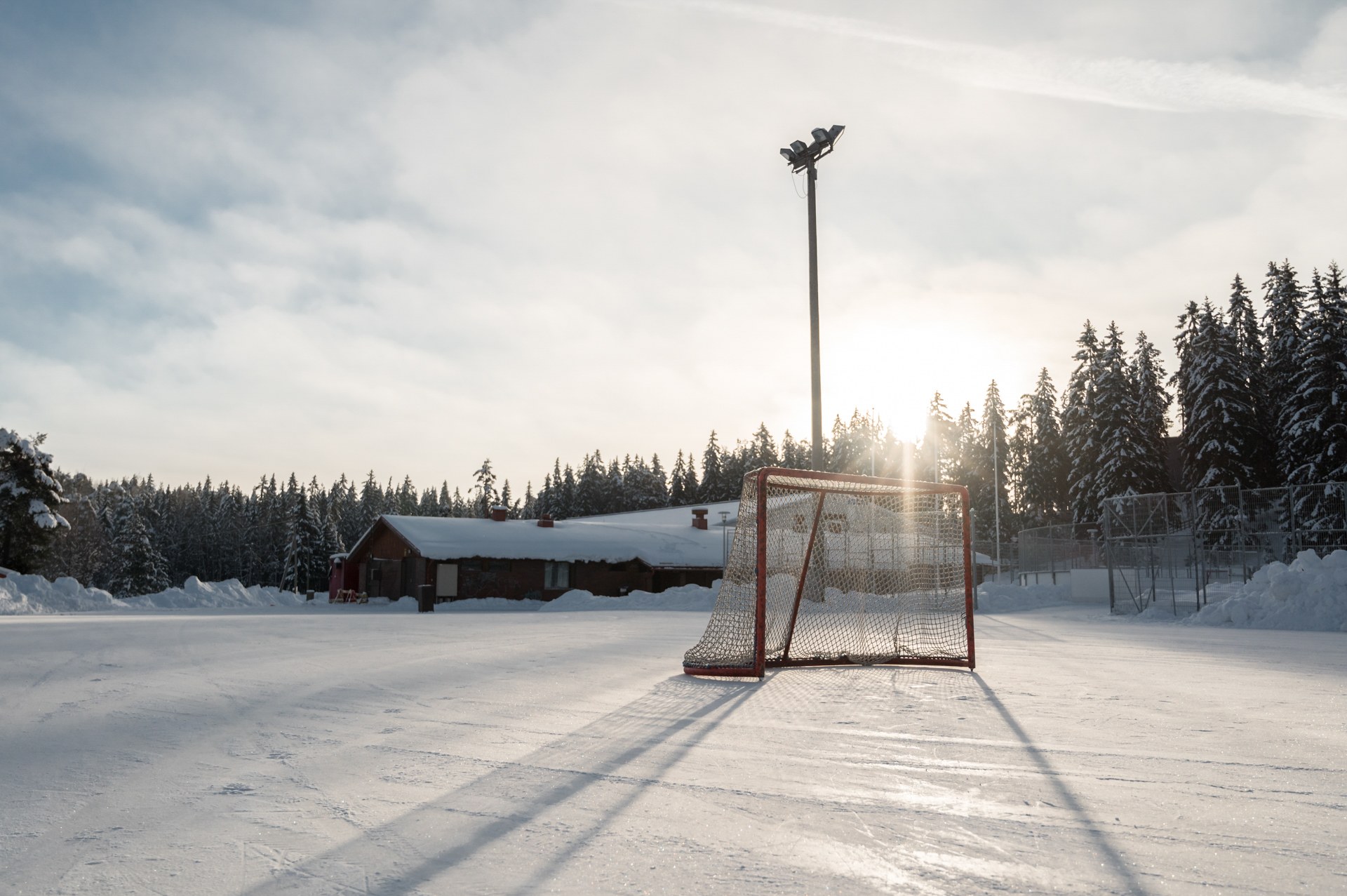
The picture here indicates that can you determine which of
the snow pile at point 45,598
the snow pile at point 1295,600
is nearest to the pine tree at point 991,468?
the snow pile at point 1295,600

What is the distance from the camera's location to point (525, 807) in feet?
11.7

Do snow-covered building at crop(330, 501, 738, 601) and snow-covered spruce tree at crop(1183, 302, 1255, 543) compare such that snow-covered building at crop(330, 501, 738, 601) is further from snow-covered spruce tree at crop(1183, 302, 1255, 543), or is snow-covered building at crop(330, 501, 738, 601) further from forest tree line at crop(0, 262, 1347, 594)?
snow-covered spruce tree at crop(1183, 302, 1255, 543)

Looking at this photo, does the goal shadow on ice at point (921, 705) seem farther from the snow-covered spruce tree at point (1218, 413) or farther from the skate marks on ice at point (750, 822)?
the snow-covered spruce tree at point (1218, 413)

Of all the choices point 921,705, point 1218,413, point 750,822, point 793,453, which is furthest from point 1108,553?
point 793,453

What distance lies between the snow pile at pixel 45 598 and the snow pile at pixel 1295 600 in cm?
2817

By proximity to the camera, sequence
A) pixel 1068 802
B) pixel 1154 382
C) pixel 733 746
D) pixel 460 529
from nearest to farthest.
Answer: pixel 1068 802 → pixel 733 746 → pixel 460 529 → pixel 1154 382

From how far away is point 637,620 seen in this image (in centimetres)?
1805

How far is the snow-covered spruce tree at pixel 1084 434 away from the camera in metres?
45.4

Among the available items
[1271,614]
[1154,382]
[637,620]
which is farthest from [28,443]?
[1154,382]

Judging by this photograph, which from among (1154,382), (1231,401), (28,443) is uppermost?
(1154,382)

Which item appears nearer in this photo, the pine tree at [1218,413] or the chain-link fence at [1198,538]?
the chain-link fence at [1198,538]

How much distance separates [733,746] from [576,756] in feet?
3.06

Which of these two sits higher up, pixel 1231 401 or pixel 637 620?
pixel 1231 401

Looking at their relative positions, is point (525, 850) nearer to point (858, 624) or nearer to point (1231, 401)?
point (858, 624)
